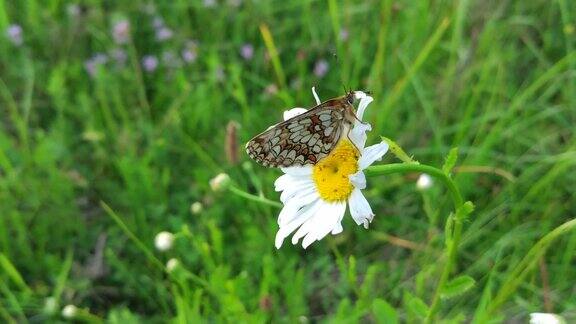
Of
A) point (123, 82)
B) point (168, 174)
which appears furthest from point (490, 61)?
point (123, 82)

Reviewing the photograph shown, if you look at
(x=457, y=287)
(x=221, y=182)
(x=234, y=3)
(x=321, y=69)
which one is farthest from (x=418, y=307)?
(x=234, y=3)

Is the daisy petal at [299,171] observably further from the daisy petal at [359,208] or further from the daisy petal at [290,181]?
the daisy petal at [359,208]

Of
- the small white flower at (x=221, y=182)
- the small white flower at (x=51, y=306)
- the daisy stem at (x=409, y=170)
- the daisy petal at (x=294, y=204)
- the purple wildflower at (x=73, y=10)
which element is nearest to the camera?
the daisy stem at (x=409, y=170)

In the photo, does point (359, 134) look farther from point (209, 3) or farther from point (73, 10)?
point (73, 10)

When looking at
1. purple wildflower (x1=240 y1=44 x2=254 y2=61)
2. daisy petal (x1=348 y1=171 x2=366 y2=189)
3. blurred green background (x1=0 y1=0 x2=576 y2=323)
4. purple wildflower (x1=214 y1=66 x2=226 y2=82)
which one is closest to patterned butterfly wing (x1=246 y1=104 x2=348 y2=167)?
daisy petal (x1=348 y1=171 x2=366 y2=189)

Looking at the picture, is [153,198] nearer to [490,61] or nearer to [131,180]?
[131,180]

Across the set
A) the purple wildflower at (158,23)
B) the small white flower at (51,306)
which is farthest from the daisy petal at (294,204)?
the purple wildflower at (158,23)
